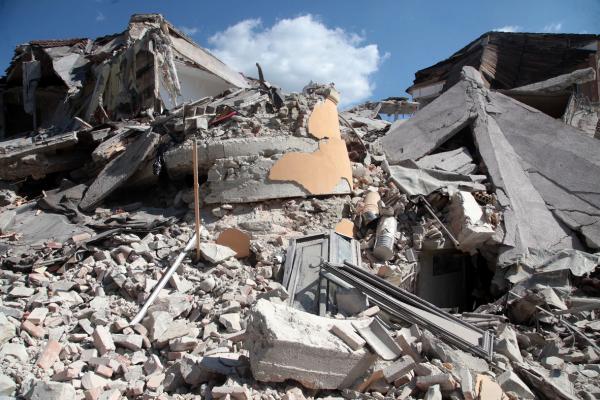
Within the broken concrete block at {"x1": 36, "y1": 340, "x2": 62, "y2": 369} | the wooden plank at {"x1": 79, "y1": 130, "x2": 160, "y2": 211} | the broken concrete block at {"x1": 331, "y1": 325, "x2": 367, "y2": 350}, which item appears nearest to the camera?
the broken concrete block at {"x1": 331, "y1": 325, "x2": 367, "y2": 350}

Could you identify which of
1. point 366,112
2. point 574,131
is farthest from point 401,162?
point 366,112

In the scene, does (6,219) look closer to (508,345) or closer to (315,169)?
(315,169)

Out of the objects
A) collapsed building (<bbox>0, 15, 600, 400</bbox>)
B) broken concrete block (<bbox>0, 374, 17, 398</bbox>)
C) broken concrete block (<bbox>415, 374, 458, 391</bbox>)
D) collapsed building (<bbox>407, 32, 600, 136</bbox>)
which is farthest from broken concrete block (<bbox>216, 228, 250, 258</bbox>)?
collapsed building (<bbox>407, 32, 600, 136</bbox>)

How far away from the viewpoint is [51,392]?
305 cm

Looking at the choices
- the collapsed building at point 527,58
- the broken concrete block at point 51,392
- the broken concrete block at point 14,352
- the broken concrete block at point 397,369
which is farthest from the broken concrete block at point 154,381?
the collapsed building at point 527,58

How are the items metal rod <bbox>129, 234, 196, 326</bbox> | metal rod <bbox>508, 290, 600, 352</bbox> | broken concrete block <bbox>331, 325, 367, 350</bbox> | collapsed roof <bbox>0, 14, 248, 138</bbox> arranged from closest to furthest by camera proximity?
broken concrete block <bbox>331, 325, 367, 350</bbox> < metal rod <bbox>129, 234, 196, 326</bbox> < metal rod <bbox>508, 290, 600, 352</bbox> < collapsed roof <bbox>0, 14, 248, 138</bbox>

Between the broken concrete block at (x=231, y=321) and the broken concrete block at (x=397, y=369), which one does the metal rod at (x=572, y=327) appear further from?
the broken concrete block at (x=231, y=321)

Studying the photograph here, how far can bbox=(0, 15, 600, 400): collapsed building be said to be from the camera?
331 centimetres

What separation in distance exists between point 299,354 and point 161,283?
205 cm

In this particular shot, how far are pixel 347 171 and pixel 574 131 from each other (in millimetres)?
4187

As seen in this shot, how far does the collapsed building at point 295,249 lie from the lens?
3.31 meters

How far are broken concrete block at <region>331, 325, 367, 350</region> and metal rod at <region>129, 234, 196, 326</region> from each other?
191cm

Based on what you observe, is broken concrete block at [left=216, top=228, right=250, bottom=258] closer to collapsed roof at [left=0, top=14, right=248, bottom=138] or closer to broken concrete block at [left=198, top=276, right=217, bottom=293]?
broken concrete block at [left=198, top=276, right=217, bottom=293]

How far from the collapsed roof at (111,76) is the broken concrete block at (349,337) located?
714 centimetres
